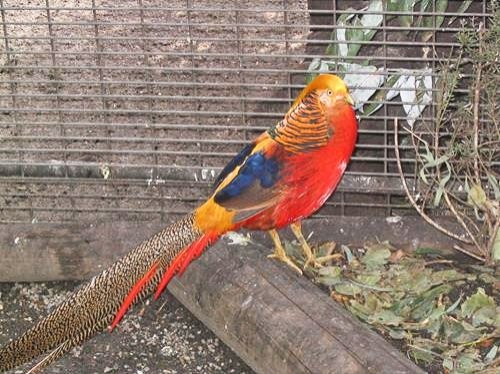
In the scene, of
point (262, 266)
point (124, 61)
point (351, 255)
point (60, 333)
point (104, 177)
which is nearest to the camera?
point (60, 333)

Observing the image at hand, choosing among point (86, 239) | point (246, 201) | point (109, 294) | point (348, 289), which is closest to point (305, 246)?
point (348, 289)

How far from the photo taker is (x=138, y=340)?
3951 mm

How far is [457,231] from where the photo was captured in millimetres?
4078

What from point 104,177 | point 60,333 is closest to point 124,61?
point 104,177

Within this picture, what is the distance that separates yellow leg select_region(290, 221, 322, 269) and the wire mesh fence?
0.44m

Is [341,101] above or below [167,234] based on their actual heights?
above

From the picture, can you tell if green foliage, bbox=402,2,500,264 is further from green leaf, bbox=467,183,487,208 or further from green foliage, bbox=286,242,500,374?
green foliage, bbox=286,242,500,374

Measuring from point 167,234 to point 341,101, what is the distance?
78 centimetres

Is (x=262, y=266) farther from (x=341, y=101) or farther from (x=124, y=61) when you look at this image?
(x=124, y=61)

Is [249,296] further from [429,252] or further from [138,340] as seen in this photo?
[429,252]

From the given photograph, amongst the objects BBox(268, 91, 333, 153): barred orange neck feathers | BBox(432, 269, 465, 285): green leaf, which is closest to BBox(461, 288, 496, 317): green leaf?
BBox(432, 269, 465, 285): green leaf

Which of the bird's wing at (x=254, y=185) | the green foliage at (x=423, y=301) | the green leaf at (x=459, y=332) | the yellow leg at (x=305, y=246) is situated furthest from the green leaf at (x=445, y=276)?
the bird's wing at (x=254, y=185)

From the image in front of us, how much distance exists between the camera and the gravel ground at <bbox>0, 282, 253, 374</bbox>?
379cm

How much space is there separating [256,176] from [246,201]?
97 millimetres
